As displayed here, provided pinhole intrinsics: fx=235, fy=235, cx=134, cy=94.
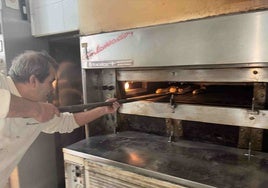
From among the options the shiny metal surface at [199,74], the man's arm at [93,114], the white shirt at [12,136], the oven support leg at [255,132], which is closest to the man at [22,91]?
the white shirt at [12,136]

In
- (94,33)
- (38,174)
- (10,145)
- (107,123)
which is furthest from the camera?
(38,174)

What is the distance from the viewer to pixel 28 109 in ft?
3.13

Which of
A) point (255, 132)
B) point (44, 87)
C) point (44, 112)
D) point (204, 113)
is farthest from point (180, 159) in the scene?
point (44, 87)

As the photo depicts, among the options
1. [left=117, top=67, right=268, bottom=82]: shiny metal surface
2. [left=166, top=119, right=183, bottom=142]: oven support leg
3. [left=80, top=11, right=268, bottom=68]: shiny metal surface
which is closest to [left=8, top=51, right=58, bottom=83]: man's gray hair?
[left=80, top=11, right=268, bottom=68]: shiny metal surface

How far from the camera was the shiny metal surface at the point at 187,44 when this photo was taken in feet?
3.21

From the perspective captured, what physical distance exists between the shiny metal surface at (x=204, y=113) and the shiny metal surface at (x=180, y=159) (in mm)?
168

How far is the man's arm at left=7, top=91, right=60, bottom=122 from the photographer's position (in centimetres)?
93

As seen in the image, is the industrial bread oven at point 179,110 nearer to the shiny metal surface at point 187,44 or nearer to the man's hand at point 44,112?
the shiny metal surface at point 187,44

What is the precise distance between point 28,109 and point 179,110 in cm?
76

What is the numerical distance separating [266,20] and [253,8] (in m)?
0.08

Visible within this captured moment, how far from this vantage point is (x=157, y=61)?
1.25 meters

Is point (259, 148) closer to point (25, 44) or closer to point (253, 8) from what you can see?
point (253, 8)

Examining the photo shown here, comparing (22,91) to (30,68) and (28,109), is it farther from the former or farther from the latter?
(28,109)

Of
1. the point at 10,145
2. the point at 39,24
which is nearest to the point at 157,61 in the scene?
the point at 10,145
